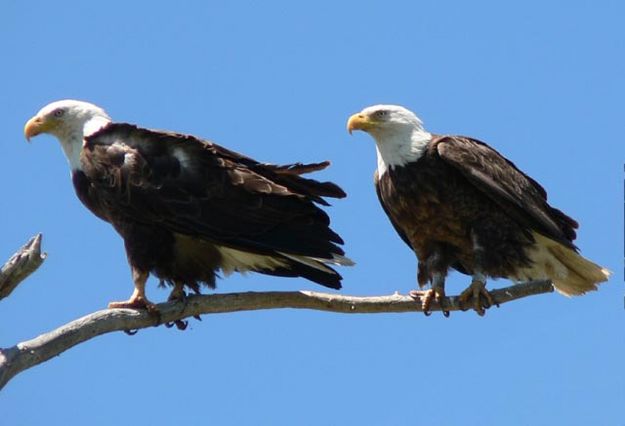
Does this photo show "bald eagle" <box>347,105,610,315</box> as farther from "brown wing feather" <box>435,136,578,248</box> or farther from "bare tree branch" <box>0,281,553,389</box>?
"bare tree branch" <box>0,281,553,389</box>

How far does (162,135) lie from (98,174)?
0.52m

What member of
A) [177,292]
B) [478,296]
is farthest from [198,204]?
[478,296]

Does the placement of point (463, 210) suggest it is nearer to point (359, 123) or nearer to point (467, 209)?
point (467, 209)

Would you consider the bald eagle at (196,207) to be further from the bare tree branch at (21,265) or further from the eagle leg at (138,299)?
the bare tree branch at (21,265)

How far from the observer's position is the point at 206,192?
342 inches

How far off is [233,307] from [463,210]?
2042 millimetres

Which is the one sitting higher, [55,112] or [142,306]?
[55,112]

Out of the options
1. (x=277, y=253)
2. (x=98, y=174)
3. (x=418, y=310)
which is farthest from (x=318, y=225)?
(x=98, y=174)

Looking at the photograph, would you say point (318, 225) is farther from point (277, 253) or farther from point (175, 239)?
point (175, 239)

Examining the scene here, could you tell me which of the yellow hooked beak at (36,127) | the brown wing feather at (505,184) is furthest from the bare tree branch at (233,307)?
the yellow hooked beak at (36,127)

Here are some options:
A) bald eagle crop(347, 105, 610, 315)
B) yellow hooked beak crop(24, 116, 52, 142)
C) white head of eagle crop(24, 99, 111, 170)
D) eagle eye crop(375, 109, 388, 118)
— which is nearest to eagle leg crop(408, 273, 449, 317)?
bald eagle crop(347, 105, 610, 315)

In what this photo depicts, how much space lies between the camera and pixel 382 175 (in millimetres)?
9508

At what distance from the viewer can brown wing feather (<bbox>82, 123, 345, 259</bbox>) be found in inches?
337

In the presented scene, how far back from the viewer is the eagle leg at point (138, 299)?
8328 millimetres
